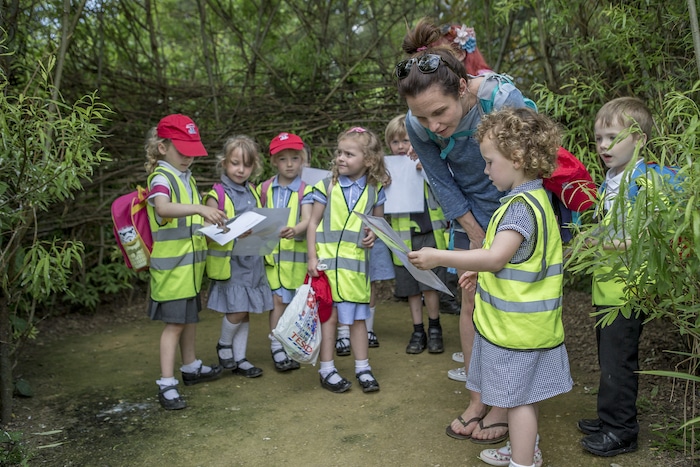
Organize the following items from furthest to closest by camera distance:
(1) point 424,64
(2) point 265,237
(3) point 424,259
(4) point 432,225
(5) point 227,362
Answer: (4) point 432,225, (5) point 227,362, (2) point 265,237, (1) point 424,64, (3) point 424,259

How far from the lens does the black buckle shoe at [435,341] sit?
4.48 metres

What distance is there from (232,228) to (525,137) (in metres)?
1.83

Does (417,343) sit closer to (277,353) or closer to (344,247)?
(277,353)

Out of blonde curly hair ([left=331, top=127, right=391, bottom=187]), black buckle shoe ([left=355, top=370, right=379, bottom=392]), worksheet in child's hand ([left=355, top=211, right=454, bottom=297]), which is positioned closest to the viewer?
worksheet in child's hand ([left=355, top=211, right=454, bottom=297])

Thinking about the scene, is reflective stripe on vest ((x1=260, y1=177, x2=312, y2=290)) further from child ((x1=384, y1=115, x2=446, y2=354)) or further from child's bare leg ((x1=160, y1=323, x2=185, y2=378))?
child's bare leg ((x1=160, y1=323, x2=185, y2=378))

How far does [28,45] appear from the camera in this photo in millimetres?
5188

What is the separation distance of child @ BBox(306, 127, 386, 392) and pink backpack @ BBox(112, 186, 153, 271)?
93 cm

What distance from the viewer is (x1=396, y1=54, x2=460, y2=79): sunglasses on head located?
266 centimetres

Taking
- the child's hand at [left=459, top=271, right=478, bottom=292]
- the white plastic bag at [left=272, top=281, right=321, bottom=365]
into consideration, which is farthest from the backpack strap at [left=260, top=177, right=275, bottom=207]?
the child's hand at [left=459, top=271, right=478, bottom=292]

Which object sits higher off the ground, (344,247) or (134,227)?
(134,227)

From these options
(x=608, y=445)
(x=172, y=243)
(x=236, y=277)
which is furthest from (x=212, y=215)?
(x=608, y=445)

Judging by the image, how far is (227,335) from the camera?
4215mm

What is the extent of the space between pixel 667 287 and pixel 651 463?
43.0 inches

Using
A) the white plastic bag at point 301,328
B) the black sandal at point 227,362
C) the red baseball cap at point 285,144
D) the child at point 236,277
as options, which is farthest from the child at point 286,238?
the white plastic bag at point 301,328
